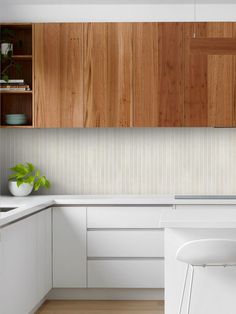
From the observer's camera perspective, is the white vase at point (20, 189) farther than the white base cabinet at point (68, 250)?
Yes

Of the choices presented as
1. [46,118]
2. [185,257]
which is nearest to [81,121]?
[46,118]

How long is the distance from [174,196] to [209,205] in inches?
15.0

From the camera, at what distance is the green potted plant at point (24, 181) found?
5.07 m

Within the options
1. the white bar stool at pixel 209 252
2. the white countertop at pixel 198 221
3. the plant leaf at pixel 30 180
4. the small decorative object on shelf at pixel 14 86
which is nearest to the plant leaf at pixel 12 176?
the plant leaf at pixel 30 180

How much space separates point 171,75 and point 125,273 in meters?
1.73

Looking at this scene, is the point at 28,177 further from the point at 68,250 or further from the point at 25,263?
the point at 25,263

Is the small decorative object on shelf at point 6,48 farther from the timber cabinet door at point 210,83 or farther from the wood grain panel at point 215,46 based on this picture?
the wood grain panel at point 215,46

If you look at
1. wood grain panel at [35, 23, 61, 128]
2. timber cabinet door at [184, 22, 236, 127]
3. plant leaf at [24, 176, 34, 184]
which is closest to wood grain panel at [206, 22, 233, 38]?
timber cabinet door at [184, 22, 236, 127]

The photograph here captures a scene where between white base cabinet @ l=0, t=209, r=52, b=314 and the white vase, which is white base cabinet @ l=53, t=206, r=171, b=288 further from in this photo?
the white vase

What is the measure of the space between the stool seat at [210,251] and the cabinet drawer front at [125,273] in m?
1.78

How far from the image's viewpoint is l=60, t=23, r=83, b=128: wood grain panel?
5.04 metres

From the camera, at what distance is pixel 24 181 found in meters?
5.07

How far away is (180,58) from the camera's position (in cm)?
501

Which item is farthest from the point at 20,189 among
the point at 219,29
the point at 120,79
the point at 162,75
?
the point at 219,29
